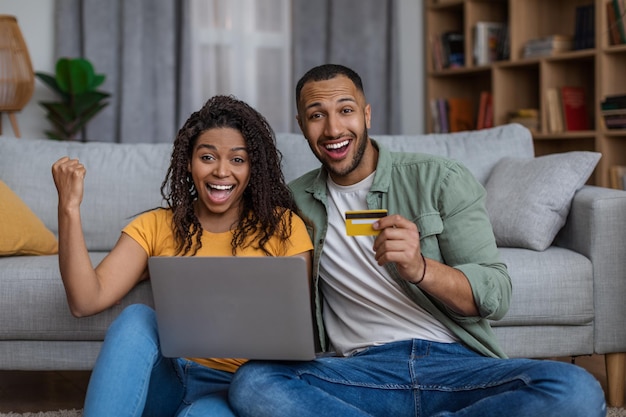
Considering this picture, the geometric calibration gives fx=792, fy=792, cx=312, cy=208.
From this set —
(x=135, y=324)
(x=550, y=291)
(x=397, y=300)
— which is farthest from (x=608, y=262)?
(x=135, y=324)

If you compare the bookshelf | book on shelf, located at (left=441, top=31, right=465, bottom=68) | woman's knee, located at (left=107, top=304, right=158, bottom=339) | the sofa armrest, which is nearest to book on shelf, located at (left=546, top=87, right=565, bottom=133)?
the bookshelf

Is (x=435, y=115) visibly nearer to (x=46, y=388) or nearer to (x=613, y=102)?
(x=613, y=102)

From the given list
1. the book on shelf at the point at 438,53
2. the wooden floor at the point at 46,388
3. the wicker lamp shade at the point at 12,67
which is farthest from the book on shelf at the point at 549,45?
the wicker lamp shade at the point at 12,67

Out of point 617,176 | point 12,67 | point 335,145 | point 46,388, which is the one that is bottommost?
point 46,388

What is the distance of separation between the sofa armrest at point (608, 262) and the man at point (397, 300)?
66 centimetres

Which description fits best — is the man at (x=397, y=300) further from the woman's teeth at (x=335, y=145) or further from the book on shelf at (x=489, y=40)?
the book on shelf at (x=489, y=40)

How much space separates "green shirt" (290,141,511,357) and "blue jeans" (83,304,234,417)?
30cm

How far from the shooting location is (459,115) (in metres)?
4.69

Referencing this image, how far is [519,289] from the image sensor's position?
209 cm

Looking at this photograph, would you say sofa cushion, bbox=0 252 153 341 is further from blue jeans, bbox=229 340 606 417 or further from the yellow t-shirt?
blue jeans, bbox=229 340 606 417

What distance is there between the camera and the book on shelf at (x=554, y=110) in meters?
4.06

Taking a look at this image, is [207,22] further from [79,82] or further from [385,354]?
[385,354]

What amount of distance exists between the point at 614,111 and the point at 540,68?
1.70 ft

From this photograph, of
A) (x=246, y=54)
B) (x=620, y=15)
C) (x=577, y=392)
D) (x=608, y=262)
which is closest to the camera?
(x=577, y=392)
